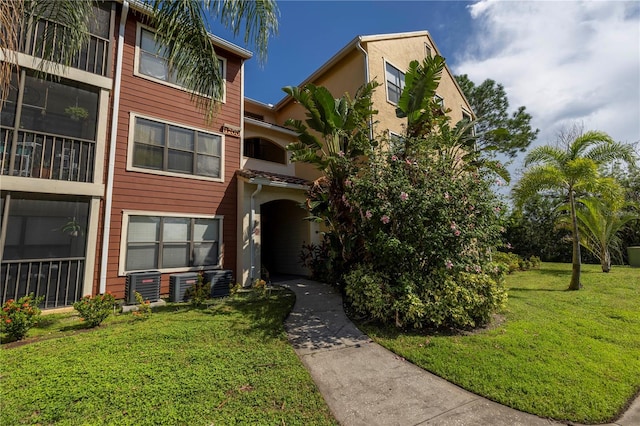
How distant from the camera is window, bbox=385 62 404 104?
12.9 meters

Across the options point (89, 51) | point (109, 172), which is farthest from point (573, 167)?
point (89, 51)

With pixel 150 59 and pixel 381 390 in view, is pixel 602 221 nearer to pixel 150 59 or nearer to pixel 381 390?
pixel 381 390

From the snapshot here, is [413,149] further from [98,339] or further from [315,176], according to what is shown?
[98,339]

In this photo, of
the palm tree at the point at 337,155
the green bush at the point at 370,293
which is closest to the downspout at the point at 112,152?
the palm tree at the point at 337,155

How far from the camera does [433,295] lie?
6062 millimetres

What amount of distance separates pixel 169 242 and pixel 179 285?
1.54 metres

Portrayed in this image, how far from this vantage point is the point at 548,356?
470cm

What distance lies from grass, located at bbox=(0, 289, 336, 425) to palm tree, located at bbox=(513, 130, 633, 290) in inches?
427

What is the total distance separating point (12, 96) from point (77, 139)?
155 centimetres

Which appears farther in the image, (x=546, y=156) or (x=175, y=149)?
(x=546, y=156)

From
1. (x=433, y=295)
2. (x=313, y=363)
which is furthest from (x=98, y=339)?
(x=433, y=295)

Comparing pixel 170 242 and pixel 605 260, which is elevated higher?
pixel 170 242

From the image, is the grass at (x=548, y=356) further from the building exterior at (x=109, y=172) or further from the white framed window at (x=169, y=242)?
the building exterior at (x=109, y=172)

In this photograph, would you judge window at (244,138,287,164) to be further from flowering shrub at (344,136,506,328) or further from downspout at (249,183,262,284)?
flowering shrub at (344,136,506,328)
